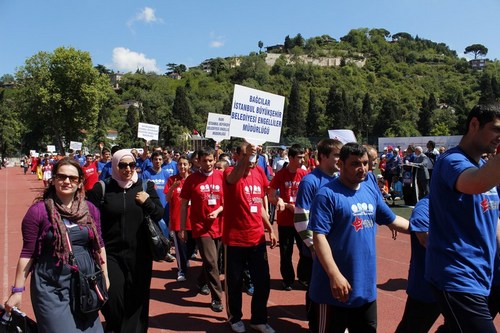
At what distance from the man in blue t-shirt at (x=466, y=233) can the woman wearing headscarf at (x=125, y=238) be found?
2349 millimetres

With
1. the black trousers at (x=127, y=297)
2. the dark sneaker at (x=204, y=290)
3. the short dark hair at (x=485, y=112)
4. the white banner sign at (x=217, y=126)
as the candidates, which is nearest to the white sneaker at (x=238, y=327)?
the black trousers at (x=127, y=297)

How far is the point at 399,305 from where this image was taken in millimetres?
5281

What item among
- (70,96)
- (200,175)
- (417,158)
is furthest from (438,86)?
(200,175)

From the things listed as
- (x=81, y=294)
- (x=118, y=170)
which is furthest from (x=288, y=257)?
(x=81, y=294)

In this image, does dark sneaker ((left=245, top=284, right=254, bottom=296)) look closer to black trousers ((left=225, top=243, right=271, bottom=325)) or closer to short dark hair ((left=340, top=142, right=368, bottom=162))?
black trousers ((left=225, top=243, right=271, bottom=325))

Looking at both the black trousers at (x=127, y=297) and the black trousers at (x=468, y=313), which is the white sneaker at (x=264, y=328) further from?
the black trousers at (x=468, y=313)

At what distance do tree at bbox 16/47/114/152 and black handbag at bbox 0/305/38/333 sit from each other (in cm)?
5103

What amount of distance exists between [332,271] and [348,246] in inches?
10.6

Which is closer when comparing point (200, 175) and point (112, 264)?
point (112, 264)

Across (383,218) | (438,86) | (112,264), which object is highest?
(438,86)

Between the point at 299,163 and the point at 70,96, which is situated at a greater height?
the point at 70,96

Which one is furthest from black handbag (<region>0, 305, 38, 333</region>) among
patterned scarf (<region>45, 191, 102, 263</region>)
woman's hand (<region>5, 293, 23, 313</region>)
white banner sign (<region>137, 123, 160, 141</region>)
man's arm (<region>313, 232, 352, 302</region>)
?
white banner sign (<region>137, 123, 160, 141</region>)

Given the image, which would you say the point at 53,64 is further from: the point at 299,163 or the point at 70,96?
Result: the point at 299,163

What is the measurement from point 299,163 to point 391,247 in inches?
132
